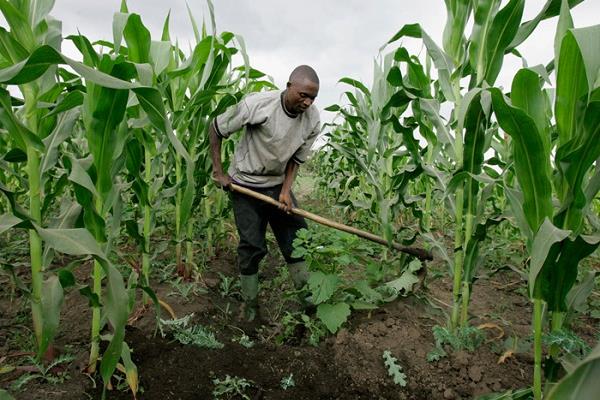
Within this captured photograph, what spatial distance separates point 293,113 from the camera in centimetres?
291

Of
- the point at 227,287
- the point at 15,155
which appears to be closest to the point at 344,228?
the point at 227,287

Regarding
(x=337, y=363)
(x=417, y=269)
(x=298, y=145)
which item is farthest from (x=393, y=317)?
(x=298, y=145)

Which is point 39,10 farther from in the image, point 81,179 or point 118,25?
point 81,179

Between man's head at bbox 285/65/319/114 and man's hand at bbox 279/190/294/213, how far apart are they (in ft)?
2.16

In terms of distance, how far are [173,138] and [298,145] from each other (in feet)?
5.86

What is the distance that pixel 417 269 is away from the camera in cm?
271

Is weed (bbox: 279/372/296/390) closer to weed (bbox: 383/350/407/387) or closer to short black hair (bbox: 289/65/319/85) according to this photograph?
weed (bbox: 383/350/407/387)

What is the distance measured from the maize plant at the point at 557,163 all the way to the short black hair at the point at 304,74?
155 centimetres

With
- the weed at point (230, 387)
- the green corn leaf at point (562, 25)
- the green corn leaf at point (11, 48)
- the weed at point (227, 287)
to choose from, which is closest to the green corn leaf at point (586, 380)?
the green corn leaf at point (562, 25)

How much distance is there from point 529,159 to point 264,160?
1.93 m

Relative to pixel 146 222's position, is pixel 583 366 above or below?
above

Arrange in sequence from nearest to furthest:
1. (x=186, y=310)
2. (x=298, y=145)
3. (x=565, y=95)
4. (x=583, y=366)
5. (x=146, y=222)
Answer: (x=583, y=366)
(x=565, y=95)
(x=146, y=222)
(x=186, y=310)
(x=298, y=145)

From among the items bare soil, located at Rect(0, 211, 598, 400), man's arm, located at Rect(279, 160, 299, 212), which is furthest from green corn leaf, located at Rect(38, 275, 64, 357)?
man's arm, located at Rect(279, 160, 299, 212)

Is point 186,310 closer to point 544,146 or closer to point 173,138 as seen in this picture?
point 173,138
